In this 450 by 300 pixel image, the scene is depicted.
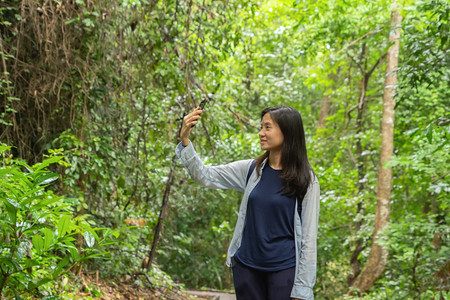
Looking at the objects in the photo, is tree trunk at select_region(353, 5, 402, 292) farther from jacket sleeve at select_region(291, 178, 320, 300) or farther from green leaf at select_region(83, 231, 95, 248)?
green leaf at select_region(83, 231, 95, 248)

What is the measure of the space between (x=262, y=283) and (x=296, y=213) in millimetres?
406

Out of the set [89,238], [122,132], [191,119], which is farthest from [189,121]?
[122,132]

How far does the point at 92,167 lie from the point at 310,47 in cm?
819

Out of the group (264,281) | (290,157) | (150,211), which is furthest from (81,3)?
(150,211)

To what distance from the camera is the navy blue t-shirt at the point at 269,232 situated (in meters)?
2.79

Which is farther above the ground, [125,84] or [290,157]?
[125,84]

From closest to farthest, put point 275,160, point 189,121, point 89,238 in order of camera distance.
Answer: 1. point 89,238
2. point 189,121
3. point 275,160

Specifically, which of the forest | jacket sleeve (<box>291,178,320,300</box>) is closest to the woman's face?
jacket sleeve (<box>291,178,320,300</box>)

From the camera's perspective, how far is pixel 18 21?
520cm

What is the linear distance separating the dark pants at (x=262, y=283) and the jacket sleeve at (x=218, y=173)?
479 millimetres

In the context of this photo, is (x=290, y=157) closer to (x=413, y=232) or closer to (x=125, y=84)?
(x=125, y=84)

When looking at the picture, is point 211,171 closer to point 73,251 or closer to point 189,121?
point 189,121

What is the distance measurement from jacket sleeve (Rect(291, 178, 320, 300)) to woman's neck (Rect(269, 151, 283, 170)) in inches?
8.9

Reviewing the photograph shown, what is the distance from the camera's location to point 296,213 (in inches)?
112
